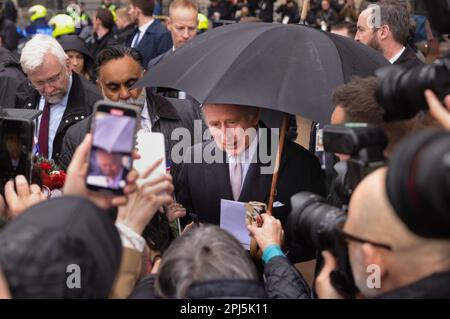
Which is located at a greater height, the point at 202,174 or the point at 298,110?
the point at 298,110

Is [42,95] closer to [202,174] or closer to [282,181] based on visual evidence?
[202,174]

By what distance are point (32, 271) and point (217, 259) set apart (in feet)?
1.76

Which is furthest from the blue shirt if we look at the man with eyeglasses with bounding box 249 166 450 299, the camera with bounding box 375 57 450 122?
the man with eyeglasses with bounding box 249 166 450 299

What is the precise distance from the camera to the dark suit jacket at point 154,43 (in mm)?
7426

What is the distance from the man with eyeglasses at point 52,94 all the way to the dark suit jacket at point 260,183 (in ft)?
4.62

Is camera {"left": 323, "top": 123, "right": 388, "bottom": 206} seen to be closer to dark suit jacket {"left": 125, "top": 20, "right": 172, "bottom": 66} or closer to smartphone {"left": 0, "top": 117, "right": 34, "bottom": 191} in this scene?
smartphone {"left": 0, "top": 117, "right": 34, "bottom": 191}

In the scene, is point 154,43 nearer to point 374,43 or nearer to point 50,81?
point 374,43

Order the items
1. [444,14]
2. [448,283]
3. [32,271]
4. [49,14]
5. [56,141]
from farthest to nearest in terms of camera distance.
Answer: [49,14] < [56,141] < [444,14] < [448,283] < [32,271]

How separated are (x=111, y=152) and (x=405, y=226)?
2.61 feet

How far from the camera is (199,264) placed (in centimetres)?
190

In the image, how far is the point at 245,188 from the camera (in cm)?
306

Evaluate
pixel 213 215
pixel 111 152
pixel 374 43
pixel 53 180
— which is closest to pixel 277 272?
pixel 111 152

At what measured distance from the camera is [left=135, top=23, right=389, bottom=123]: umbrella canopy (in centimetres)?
279
